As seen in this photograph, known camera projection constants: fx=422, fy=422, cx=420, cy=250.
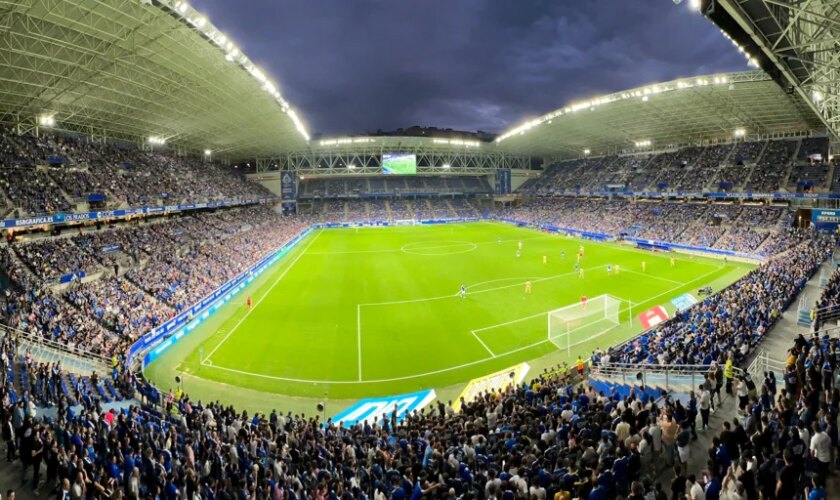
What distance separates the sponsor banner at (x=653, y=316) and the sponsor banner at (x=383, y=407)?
559 inches

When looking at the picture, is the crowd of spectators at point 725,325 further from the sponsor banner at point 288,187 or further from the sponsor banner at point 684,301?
the sponsor banner at point 288,187

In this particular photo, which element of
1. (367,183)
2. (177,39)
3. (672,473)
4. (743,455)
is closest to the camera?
(743,455)

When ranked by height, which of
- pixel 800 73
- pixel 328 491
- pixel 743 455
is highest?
pixel 800 73

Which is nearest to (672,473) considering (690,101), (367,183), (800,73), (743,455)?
(743,455)

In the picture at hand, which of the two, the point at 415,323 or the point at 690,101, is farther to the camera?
the point at 690,101

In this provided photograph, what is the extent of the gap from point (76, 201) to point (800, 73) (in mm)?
43943

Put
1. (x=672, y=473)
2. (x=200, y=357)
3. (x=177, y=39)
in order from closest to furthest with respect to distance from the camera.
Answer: (x=672, y=473) < (x=200, y=357) < (x=177, y=39)

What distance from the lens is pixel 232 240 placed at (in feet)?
151

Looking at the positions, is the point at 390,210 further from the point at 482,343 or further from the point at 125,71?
the point at 482,343

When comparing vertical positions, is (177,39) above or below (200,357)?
above

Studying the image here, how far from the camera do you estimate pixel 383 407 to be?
16750 millimetres

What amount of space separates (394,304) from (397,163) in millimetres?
53177

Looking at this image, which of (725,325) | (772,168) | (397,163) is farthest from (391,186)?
(725,325)

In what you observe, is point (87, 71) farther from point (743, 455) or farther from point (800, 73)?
point (800, 73)
